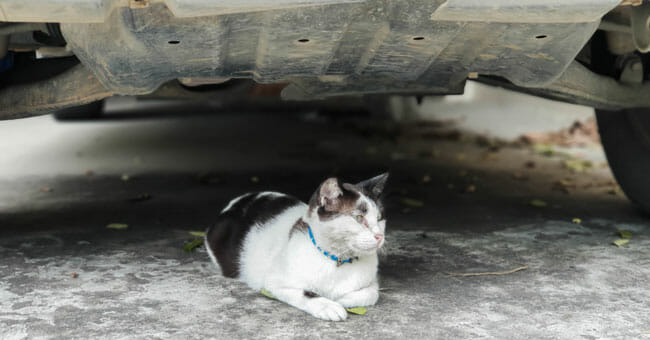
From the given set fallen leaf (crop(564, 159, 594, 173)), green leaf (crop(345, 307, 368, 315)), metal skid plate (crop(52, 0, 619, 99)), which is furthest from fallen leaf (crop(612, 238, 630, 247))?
fallen leaf (crop(564, 159, 594, 173))

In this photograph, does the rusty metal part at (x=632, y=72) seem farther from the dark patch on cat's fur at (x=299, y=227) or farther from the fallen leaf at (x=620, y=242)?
the dark patch on cat's fur at (x=299, y=227)

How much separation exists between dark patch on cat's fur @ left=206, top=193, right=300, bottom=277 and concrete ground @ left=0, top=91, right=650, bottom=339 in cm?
7

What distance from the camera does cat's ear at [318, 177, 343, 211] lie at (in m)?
2.01

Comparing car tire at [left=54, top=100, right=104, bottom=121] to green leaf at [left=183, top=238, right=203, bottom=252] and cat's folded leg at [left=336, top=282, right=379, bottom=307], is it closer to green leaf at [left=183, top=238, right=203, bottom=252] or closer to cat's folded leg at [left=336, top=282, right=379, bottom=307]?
green leaf at [left=183, top=238, right=203, bottom=252]

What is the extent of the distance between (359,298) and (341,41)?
805 mm

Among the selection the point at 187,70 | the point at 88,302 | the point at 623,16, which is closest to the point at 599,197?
the point at 623,16

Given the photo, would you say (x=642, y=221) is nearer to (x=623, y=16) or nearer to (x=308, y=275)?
(x=623, y=16)

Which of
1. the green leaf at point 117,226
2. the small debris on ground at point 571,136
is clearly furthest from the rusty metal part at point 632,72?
the small debris on ground at point 571,136

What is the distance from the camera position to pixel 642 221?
317cm

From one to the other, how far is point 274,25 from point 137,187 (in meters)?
2.39

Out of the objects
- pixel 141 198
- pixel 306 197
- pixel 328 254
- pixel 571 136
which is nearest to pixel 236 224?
pixel 328 254

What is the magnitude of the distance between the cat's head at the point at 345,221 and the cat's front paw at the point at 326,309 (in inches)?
6.2

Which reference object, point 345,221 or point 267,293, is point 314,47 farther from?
point 267,293

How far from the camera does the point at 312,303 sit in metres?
→ 1.98
